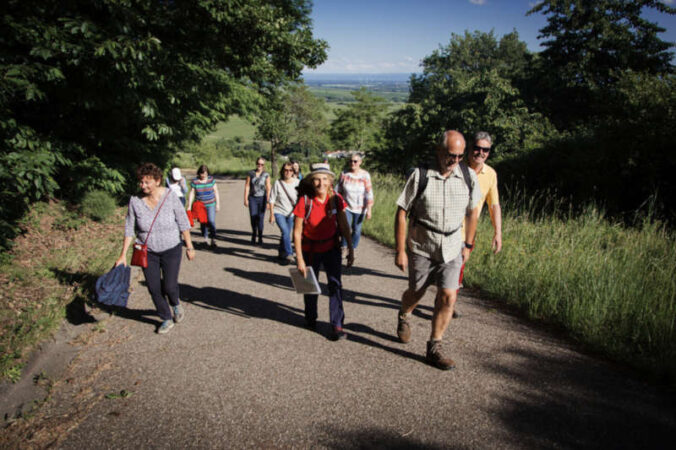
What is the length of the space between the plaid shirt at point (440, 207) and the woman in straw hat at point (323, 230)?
847 mm

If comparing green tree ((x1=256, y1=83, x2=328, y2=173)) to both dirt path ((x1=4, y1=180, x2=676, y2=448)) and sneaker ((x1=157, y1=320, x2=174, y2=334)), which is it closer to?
sneaker ((x1=157, y1=320, x2=174, y2=334))

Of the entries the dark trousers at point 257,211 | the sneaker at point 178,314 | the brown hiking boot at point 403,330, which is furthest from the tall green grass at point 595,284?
the dark trousers at point 257,211

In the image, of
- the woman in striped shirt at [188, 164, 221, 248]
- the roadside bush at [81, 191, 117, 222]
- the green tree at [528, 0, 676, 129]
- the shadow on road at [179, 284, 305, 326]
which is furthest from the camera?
the green tree at [528, 0, 676, 129]

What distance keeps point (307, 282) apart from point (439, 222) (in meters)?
1.45

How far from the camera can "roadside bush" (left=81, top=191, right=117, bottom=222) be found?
358 inches

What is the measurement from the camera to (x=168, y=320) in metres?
4.24

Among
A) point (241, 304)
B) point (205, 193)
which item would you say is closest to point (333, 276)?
point (241, 304)

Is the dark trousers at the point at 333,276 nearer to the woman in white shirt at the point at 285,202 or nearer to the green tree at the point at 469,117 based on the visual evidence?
the woman in white shirt at the point at 285,202

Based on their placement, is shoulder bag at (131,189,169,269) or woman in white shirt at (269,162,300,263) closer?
shoulder bag at (131,189,169,269)

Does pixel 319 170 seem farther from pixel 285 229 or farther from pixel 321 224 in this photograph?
pixel 285 229

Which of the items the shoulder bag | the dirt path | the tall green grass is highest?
the shoulder bag

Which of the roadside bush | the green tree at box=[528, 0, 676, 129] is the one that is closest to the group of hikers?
the roadside bush

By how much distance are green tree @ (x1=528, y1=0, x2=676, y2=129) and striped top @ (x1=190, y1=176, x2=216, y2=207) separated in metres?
22.8

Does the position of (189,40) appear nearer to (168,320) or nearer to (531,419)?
(168,320)
